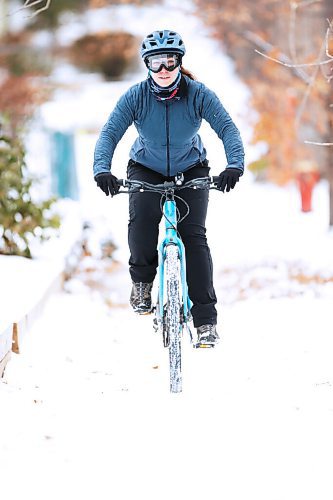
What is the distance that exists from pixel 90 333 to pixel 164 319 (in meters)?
1.73

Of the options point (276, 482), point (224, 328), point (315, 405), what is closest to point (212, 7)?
point (224, 328)

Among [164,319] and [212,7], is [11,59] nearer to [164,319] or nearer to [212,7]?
[212,7]

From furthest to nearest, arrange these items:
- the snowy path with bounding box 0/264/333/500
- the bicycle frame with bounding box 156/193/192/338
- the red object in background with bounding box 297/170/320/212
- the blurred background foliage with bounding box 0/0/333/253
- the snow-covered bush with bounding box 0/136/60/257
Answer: the red object in background with bounding box 297/170/320/212 → the blurred background foliage with bounding box 0/0/333/253 → the snow-covered bush with bounding box 0/136/60/257 → the bicycle frame with bounding box 156/193/192/338 → the snowy path with bounding box 0/264/333/500

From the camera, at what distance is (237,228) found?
550 inches

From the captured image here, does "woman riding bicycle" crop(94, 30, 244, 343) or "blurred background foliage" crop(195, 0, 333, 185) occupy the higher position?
"blurred background foliage" crop(195, 0, 333, 185)

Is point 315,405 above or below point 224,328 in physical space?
below

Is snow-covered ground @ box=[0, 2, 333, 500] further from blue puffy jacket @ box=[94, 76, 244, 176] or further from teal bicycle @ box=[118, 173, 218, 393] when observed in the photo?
blue puffy jacket @ box=[94, 76, 244, 176]

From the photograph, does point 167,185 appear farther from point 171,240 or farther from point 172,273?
point 172,273

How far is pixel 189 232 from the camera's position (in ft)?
17.7

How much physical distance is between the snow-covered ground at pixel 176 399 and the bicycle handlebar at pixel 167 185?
1.12 m

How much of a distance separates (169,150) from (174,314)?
980 mm

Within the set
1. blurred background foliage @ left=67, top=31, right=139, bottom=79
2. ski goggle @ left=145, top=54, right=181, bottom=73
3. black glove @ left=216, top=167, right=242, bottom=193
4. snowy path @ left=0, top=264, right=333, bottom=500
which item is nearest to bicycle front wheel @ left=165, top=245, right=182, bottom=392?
snowy path @ left=0, top=264, right=333, bottom=500

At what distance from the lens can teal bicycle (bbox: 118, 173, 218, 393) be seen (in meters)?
→ 5.00

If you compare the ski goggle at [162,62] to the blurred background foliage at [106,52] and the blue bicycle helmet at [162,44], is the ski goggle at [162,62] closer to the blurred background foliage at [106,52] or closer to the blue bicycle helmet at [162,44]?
the blue bicycle helmet at [162,44]
